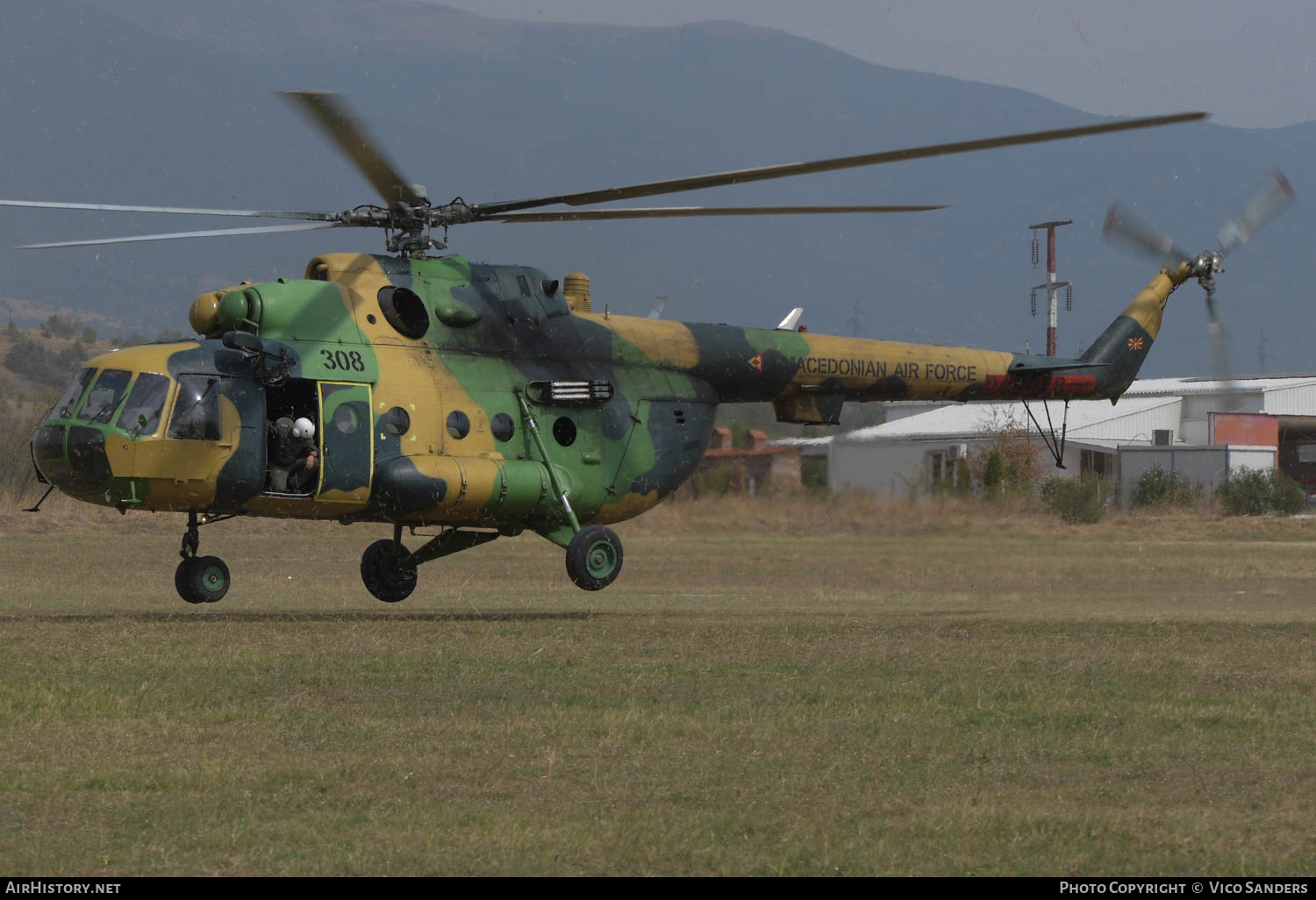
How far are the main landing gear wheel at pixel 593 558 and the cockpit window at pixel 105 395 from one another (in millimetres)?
5578

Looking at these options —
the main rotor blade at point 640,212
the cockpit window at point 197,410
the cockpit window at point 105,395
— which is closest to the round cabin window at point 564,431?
the main rotor blade at point 640,212

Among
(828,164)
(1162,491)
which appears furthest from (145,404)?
(1162,491)

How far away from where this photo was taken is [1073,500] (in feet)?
161

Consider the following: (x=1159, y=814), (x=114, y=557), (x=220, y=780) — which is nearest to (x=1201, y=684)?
(x=1159, y=814)

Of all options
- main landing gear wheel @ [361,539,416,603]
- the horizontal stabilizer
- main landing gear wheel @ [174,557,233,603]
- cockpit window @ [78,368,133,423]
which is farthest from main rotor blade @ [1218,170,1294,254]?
cockpit window @ [78,368,133,423]

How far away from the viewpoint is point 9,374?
96750 millimetres

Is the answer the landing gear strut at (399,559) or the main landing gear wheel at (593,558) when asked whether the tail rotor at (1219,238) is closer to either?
the main landing gear wheel at (593,558)

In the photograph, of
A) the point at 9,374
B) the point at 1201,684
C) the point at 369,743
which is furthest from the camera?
the point at 9,374

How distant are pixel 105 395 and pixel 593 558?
6009 millimetres

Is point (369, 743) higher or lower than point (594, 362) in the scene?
lower

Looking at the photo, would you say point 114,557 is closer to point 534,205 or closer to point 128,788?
point 534,205

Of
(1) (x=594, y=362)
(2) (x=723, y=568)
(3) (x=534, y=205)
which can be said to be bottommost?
(2) (x=723, y=568)

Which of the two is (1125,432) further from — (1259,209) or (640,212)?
(640,212)

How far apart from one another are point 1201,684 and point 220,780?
8.46m
